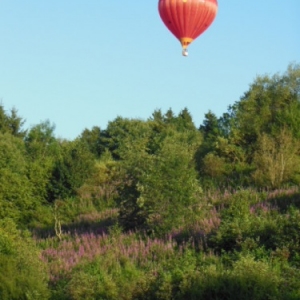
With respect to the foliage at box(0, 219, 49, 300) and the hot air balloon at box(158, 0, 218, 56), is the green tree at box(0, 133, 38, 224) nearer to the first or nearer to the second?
the foliage at box(0, 219, 49, 300)

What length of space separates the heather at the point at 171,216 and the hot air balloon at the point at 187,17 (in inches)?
176

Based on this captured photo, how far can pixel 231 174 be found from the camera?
116ft

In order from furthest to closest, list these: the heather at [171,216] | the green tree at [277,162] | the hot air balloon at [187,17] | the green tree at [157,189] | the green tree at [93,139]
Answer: the green tree at [93,139] < the green tree at [277,162] < the green tree at [157,189] < the hot air balloon at [187,17] < the heather at [171,216]

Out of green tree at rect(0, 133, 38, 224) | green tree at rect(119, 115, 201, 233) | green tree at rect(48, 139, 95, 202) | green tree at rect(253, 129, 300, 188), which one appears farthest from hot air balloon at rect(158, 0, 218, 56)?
green tree at rect(48, 139, 95, 202)

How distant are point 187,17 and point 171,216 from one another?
261 inches

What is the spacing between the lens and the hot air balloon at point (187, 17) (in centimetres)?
2494

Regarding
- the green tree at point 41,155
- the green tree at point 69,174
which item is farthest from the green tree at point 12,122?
the green tree at point 69,174

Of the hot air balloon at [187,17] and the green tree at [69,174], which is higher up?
the hot air balloon at [187,17]

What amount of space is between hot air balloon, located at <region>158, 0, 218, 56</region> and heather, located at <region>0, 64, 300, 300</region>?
14.7ft

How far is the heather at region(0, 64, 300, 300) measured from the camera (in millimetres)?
18297

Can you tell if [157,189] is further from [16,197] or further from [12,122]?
[12,122]

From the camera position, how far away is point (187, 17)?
987 inches

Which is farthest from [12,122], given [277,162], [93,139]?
[277,162]

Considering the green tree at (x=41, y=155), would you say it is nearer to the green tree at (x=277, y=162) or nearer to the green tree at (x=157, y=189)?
the green tree at (x=157, y=189)
